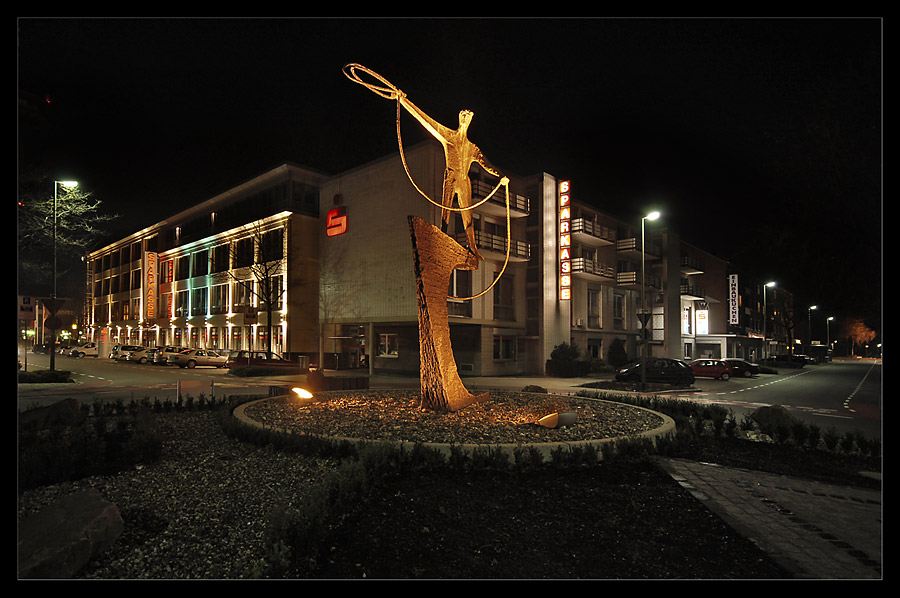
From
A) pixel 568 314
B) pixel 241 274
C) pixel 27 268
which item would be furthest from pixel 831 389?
pixel 241 274

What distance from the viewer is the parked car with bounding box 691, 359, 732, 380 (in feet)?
104

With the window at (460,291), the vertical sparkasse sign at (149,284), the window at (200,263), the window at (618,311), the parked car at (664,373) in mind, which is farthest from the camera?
the vertical sparkasse sign at (149,284)

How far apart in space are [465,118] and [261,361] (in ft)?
93.0

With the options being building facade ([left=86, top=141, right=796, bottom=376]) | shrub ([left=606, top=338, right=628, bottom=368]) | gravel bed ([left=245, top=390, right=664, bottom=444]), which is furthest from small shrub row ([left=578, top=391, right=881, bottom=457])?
shrub ([left=606, top=338, right=628, bottom=368])

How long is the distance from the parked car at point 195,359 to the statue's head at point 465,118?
32.9 meters

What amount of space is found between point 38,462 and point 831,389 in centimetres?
3180

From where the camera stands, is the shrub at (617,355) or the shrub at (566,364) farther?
the shrub at (617,355)

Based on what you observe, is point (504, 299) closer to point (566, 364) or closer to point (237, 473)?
point (566, 364)

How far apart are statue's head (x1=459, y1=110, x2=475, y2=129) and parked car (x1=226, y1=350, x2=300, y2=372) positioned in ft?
82.3

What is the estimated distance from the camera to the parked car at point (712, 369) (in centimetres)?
3170

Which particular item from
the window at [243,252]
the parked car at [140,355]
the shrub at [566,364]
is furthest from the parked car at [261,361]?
the shrub at [566,364]

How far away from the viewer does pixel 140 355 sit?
139 ft

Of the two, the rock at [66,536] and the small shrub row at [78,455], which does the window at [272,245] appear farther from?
the rock at [66,536]

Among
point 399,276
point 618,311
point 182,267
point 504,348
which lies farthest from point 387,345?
point 182,267
